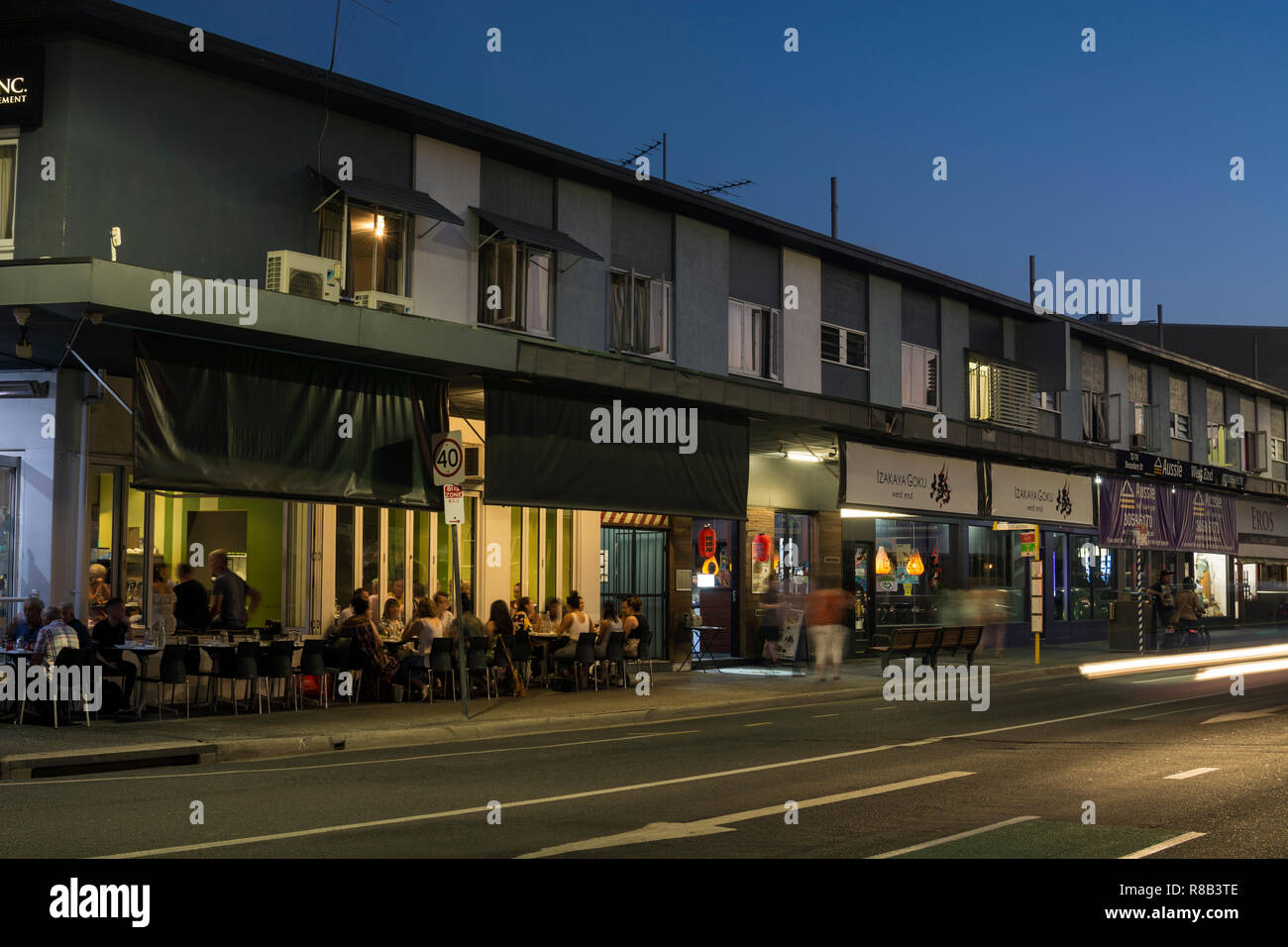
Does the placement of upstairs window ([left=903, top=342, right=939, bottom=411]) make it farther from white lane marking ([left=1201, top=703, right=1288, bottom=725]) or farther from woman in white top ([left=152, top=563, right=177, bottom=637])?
woman in white top ([left=152, top=563, right=177, bottom=637])

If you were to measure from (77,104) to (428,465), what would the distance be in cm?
637

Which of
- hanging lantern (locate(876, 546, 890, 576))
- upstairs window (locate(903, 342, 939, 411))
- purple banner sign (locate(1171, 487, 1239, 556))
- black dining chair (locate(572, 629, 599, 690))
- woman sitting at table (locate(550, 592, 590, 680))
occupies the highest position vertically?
upstairs window (locate(903, 342, 939, 411))

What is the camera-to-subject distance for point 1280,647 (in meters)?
33.0

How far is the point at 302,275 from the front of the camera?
16.6 meters

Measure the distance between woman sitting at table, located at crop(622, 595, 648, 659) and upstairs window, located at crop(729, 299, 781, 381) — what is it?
555 cm

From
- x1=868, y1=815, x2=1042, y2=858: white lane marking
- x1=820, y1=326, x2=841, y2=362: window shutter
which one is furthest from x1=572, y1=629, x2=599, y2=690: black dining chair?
x1=868, y1=815, x2=1042, y2=858: white lane marking

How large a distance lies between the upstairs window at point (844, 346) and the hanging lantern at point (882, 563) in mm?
4178

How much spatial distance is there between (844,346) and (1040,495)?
844cm

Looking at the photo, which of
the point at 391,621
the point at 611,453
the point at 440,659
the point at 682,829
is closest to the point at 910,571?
the point at 611,453

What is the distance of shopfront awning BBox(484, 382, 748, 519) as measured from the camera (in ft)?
62.3

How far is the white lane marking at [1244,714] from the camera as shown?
1608cm

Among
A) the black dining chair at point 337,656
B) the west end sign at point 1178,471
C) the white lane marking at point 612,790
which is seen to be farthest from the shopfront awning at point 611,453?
the west end sign at point 1178,471

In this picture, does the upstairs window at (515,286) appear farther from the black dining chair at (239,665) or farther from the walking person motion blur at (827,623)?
the walking person motion blur at (827,623)
